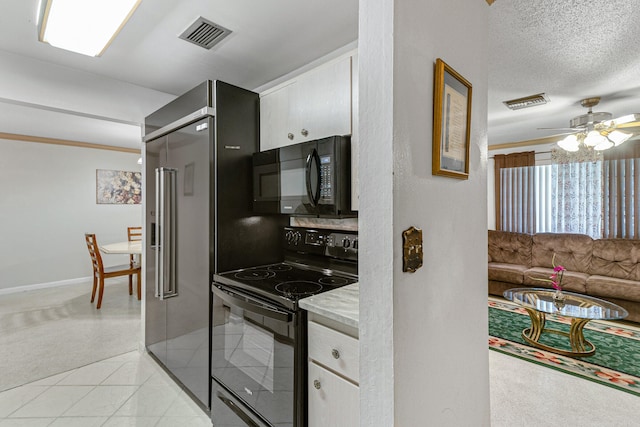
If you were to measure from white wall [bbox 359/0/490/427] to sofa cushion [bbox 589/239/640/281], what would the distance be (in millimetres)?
4071

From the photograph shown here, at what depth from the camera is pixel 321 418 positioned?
4.45 ft

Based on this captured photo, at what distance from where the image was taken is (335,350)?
4.26ft

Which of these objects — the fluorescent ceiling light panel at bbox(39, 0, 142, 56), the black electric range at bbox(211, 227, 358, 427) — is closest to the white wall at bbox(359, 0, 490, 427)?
the black electric range at bbox(211, 227, 358, 427)

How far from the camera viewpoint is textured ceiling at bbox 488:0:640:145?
181cm

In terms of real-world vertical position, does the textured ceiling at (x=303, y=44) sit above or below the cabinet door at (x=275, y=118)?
above

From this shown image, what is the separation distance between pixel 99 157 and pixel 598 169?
7987mm

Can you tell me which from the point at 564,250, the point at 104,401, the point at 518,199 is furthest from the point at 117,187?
the point at 564,250

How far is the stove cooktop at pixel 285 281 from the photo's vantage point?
158 cm

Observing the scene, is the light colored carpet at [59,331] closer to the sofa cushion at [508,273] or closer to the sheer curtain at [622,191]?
the sofa cushion at [508,273]

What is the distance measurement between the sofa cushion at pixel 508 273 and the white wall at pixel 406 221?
3829 mm

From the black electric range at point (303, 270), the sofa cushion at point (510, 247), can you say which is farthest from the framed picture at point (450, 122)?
the sofa cushion at point (510, 247)

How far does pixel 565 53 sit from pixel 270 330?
2752mm

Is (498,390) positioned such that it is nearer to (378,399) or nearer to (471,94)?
(378,399)

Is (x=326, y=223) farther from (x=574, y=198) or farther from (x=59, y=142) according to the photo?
(x=59, y=142)
